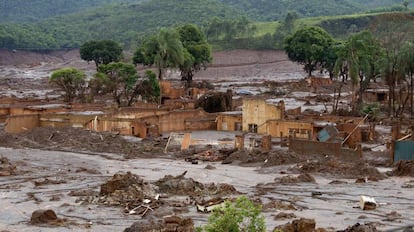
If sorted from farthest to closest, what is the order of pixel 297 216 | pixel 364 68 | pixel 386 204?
pixel 364 68, pixel 386 204, pixel 297 216

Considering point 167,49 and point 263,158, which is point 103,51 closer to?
point 167,49

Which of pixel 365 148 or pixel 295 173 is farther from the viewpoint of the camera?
pixel 365 148

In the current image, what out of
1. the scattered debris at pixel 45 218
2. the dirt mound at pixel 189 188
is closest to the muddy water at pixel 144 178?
the scattered debris at pixel 45 218

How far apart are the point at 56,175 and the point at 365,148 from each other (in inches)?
723

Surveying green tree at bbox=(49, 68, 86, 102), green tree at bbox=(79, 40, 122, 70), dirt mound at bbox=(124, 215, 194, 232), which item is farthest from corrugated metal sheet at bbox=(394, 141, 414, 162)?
green tree at bbox=(79, 40, 122, 70)

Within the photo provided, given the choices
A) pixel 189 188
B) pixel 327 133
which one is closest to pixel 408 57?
pixel 327 133

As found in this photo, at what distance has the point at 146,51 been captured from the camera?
8644 cm

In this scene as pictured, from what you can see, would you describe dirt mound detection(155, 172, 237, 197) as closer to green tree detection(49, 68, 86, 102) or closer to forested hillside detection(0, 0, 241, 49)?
green tree detection(49, 68, 86, 102)

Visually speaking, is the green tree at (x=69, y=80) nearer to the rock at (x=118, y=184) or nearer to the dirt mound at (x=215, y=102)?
the dirt mound at (x=215, y=102)

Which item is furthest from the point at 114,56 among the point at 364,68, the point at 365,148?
the point at 365,148

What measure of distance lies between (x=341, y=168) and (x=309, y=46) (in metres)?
65.4

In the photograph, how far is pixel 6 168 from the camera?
126ft

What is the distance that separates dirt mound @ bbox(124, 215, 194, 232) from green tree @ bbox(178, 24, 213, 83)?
65724 mm

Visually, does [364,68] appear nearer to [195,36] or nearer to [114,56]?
[195,36]
